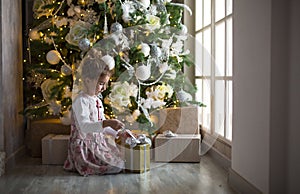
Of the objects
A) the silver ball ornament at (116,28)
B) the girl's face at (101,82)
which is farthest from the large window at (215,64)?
the girl's face at (101,82)

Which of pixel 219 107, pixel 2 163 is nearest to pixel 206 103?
pixel 219 107

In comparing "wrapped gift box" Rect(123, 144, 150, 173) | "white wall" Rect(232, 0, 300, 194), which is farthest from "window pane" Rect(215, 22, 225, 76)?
"white wall" Rect(232, 0, 300, 194)

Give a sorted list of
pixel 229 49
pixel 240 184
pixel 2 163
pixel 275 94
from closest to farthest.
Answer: pixel 275 94 < pixel 240 184 < pixel 2 163 < pixel 229 49

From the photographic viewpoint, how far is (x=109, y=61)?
4.21 m

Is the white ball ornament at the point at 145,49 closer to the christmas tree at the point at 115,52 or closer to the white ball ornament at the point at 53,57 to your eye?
the christmas tree at the point at 115,52

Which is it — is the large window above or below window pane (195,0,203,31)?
below

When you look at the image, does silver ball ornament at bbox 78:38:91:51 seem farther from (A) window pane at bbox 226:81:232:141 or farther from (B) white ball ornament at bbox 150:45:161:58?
(A) window pane at bbox 226:81:232:141

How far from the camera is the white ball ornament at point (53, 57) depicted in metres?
4.55

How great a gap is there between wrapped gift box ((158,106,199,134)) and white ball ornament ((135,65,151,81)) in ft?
1.80

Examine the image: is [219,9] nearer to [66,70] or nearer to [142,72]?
[142,72]

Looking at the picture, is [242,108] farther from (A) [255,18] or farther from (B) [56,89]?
(B) [56,89]

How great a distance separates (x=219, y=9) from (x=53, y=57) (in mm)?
1642

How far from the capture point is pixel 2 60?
407 cm

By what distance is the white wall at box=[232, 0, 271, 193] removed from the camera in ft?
8.92
